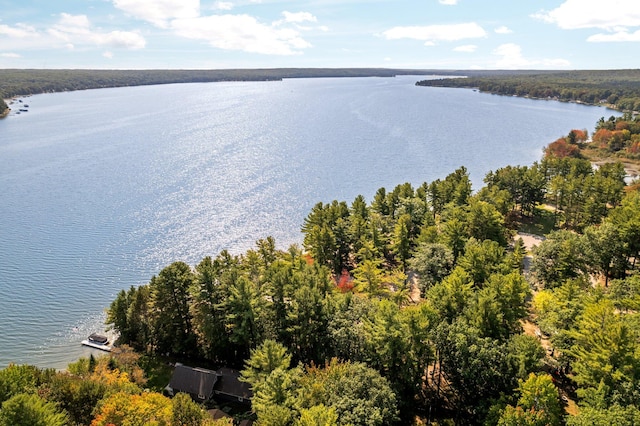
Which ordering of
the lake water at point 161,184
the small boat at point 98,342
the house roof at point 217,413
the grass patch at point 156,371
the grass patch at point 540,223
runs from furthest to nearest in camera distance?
1. the grass patch at point 540,223
2. the lake water at point 161,184
3. the small boat at point 98,342
4. the grass patch at point 156,371
5. the house roof at point 217,413

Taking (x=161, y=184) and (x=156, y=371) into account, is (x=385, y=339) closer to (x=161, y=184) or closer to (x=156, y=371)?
(x=156, y=371)

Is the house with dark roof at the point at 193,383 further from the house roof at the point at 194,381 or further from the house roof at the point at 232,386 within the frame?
the house roof at the point at 232,386

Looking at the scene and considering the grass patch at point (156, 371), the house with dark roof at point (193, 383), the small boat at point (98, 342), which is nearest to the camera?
the house with dark roof at point (193, 383)

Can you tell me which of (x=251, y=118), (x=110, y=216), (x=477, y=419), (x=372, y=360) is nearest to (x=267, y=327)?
(x=372, y=360)

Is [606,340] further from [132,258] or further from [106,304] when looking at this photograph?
[132,258]

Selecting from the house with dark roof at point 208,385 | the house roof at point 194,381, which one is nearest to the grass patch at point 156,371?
the house with dark roof at point 208,385

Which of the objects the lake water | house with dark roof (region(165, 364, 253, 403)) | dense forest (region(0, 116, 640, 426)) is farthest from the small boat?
house with dark roof (region(165, 364, 253, 403))
